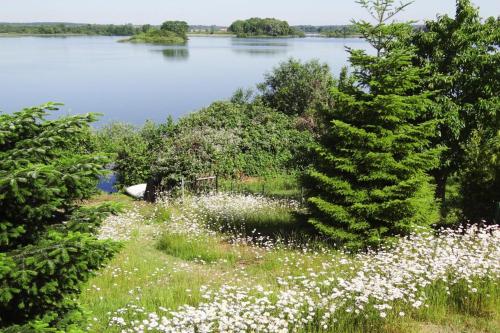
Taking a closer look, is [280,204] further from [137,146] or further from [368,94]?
[137,146]

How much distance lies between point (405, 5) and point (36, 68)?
11000cm

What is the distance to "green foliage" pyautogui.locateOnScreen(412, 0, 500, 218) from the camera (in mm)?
15108

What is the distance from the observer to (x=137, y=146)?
84.5 ft

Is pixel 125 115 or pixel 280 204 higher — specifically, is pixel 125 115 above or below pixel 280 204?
below

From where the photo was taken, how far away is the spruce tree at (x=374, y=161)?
1094 centimetres

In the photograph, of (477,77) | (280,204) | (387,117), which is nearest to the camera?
(387,117)

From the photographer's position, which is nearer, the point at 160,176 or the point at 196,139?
the point at 160,176

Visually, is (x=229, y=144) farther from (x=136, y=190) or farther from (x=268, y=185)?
(x=136, y=190)

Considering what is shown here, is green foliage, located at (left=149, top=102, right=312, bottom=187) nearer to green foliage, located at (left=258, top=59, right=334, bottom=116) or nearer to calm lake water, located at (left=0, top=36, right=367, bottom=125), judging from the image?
green foliage, located at (left=258, top=59, right=334, bottom=116)

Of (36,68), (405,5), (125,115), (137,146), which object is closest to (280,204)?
(405,5)

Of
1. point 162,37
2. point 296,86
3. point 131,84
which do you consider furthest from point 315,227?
point 162,37

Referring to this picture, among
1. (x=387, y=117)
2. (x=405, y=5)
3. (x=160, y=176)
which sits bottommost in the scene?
(x=160, y=176)

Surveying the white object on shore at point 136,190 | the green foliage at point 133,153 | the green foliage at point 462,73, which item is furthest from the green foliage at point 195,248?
the green foliage at point 133,153

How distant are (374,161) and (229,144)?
16.4 metres
